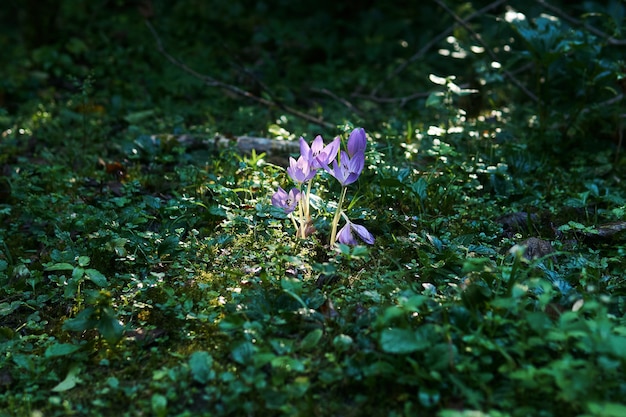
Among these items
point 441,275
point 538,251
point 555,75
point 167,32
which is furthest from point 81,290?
point 167,32

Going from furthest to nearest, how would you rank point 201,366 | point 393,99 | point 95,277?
point 393,99 < point 95,277 < point 201,366

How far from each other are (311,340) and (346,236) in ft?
2.12

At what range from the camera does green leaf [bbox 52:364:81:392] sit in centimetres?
226

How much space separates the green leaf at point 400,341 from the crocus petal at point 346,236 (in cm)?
68

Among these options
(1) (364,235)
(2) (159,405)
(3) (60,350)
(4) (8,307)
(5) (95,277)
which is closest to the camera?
(2) (159,405)

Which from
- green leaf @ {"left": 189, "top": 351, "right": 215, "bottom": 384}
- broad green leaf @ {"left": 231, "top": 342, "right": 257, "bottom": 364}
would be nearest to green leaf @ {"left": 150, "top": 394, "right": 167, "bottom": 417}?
green leaf @ {"left": 189, "top": 351, "right": 215, "bottom": 384}

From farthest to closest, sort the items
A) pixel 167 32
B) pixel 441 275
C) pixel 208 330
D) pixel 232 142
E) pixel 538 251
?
pixel 167 32 → pixel 232 142 → pixel 538 251 → pixel 441 275 → pixel 208 330

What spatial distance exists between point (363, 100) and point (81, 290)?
3.29 m

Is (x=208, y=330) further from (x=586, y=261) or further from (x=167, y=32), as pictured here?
(x=167, y=32)

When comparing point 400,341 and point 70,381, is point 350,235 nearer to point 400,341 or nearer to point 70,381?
point 400,341

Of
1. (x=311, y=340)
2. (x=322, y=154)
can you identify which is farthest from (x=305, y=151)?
(x=311, y=340)

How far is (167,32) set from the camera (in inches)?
254

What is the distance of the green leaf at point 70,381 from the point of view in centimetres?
226

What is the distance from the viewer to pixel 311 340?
7.49ft
